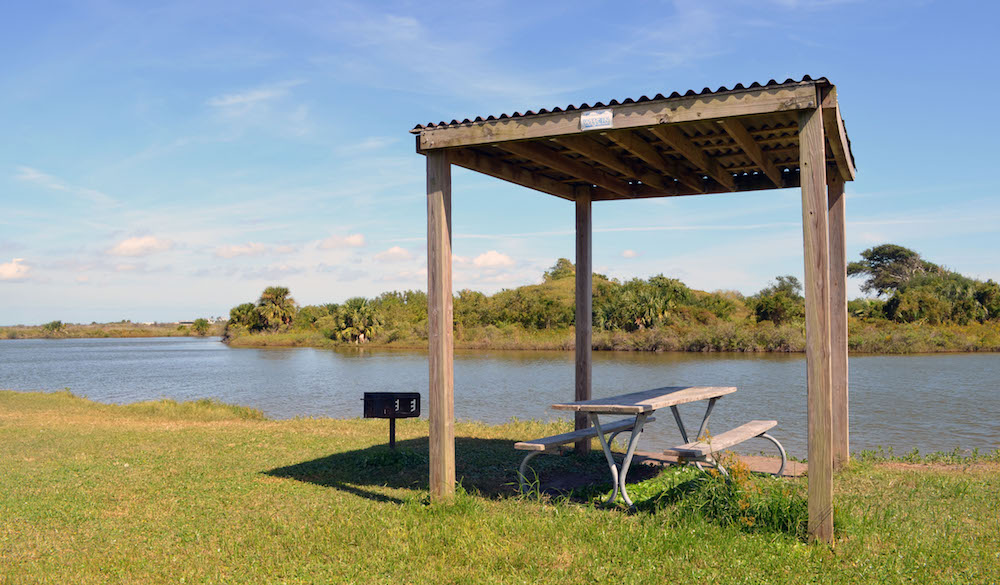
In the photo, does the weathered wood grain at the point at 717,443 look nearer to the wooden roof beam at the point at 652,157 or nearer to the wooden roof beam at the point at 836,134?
the wooden roof beam at the point at 652,157

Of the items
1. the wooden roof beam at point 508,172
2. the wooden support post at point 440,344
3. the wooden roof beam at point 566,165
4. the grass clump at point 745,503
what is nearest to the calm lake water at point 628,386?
the wooden roof beam at point 566,165

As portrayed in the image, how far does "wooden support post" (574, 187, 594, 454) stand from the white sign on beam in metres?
3.02

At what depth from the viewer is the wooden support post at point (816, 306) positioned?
193 inches

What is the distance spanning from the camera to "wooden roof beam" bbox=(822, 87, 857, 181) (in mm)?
5199

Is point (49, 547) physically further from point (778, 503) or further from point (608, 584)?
point (778, 503)

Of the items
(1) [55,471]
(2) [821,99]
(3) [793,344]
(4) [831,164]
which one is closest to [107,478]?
(1) [55,471]

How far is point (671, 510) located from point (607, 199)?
176 inches

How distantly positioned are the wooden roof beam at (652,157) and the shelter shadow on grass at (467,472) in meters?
3.06

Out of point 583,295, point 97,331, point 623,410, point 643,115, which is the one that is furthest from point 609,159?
point 97,331

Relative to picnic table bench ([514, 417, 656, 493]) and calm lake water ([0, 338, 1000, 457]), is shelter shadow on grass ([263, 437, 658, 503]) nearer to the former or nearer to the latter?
picnic table bench ([514, 417, 656, 493])

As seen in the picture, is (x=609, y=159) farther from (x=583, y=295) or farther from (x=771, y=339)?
(x=771, y=339)

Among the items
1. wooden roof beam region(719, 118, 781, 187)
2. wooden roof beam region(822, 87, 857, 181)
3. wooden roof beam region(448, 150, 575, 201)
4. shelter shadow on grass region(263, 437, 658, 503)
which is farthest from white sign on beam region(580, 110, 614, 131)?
shelter shadow on grass region(263, 437, 658, 503)

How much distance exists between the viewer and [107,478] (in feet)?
25.8

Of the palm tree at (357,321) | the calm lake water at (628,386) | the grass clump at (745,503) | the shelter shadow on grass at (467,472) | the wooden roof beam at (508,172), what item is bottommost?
the calm lake water at (628,386)
